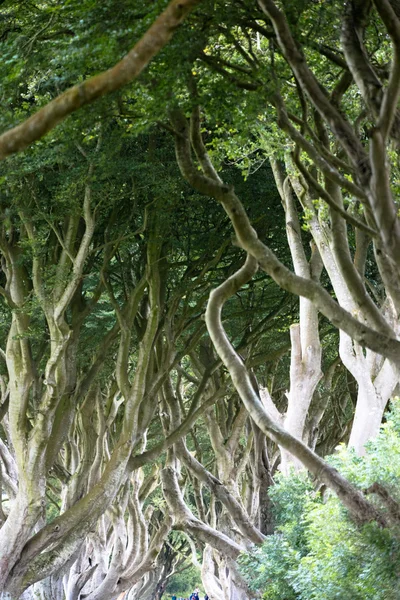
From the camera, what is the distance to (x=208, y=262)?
17.4 meters

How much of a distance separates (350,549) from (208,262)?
366 inches

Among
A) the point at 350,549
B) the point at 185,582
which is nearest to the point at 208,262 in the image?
the point at 350,549

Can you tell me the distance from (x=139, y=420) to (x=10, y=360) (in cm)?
316

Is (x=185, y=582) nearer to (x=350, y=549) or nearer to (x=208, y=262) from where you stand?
(x=208, y=262)

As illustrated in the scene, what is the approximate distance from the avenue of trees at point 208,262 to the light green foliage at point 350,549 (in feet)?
0.12

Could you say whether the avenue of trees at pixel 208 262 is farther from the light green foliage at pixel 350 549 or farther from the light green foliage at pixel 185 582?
the light green foliage at pixel 185 582

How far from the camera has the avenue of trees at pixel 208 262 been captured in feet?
25.4

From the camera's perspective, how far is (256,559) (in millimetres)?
13500

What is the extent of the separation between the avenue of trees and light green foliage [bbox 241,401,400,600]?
0.04 metres

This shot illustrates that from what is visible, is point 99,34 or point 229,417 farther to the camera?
point 229,417

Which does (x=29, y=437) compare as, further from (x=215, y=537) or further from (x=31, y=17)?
(x=31, y=17)

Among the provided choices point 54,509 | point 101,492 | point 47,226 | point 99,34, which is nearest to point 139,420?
point 101,492

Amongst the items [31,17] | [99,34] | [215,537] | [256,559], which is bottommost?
[256,559]

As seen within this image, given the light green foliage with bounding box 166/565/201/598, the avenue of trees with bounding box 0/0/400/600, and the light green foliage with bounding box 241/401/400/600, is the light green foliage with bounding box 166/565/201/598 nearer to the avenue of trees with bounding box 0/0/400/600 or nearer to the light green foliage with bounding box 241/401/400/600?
the avenue of trees with bounding box 0/0/400/600
